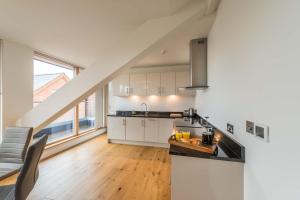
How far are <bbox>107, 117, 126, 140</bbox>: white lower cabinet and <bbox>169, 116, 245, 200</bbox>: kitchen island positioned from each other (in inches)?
133

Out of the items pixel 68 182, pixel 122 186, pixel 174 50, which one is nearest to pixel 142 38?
pixel 174 50

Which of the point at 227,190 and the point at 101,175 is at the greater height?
the point at 227,190

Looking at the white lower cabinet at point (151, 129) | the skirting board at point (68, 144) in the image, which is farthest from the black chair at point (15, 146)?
the white lower cabinet at point (151, 129)

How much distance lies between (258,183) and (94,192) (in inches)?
82.8

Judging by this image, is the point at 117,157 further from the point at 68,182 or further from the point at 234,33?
the point at 234,33

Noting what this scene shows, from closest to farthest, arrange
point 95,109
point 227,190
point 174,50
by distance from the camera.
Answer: point 227,190
point 174,50
point 95,109

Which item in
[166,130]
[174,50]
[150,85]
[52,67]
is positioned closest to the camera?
[174,50]

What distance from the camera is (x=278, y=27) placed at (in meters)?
0.81

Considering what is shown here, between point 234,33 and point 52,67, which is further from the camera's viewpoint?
point 52,67

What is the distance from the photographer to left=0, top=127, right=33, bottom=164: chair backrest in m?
1.80

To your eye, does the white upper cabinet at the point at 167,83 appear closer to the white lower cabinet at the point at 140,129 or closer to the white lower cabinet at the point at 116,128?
the white lower cabinet at the point at 140,129

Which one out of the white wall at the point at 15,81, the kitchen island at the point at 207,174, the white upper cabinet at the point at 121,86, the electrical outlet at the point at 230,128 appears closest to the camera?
the kitchen island at the point at 207,174

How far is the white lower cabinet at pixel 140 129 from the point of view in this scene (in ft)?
14.0

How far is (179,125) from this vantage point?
272 centimetres
